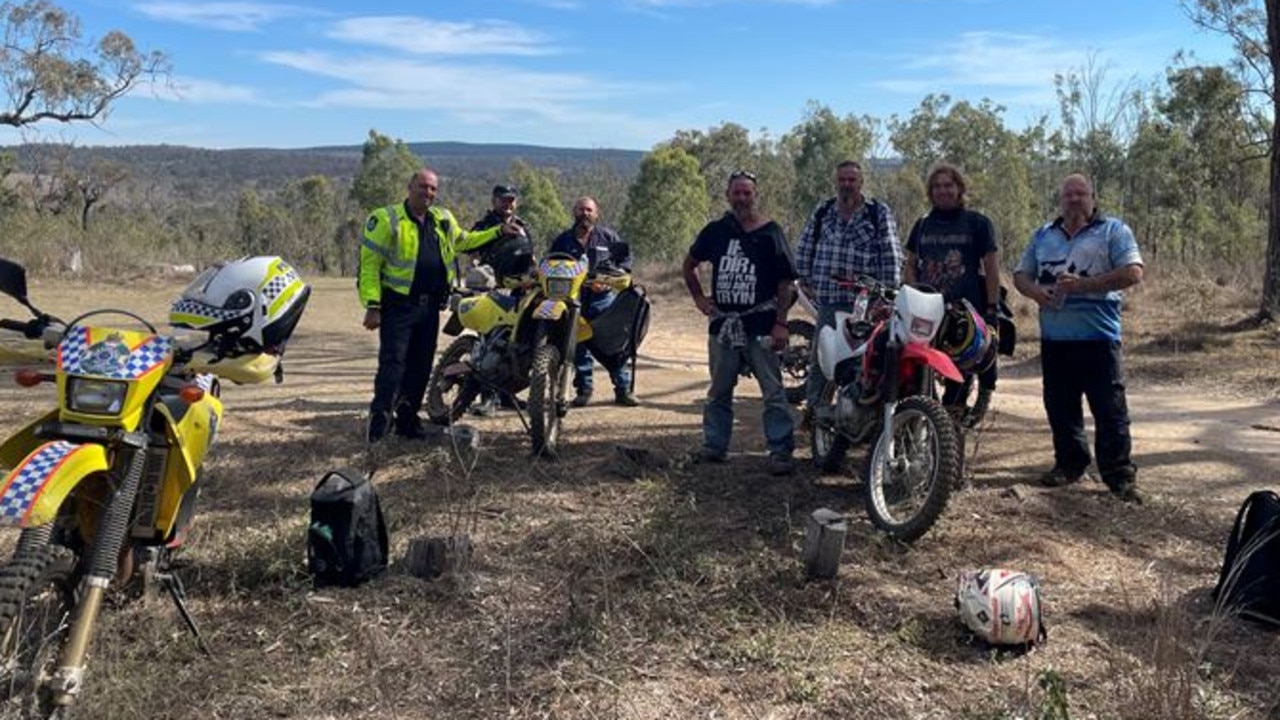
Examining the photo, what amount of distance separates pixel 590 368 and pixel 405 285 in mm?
2474

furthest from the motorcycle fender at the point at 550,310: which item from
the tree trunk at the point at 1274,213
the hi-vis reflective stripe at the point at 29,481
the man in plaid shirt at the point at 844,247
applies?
the tree trunk at the point at 1274,213

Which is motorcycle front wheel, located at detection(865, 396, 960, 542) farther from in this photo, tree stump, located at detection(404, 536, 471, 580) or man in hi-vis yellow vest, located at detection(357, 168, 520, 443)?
man in hi-vis yellow vest, located at detection(357, 168, 520, 443)

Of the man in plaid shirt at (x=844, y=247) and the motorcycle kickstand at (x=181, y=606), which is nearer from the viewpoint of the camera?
the motorcycle kickstand at (x=181, y=606)

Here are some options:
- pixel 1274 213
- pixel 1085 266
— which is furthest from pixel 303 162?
pixel 1085 266

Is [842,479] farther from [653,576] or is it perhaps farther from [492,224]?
[492,224]

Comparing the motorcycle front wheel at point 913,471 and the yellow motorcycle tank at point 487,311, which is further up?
the yellow motorcycle tank at point 487,311

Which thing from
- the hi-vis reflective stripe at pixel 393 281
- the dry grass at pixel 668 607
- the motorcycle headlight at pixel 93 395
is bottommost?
the dry grass at pixel 668 607

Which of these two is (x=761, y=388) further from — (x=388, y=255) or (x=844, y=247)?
(x=388, y=255)

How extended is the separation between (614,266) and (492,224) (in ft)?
4.59

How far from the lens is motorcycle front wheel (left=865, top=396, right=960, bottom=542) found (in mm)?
4199

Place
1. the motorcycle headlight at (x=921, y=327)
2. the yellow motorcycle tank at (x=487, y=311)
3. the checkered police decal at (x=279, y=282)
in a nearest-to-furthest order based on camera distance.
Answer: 1. the checkered police decal at (x=279, y=282)
2. the motorcycle headlight at (x=921, y=327)
3. the yellow motorcycle tank at (x=487, y=311)

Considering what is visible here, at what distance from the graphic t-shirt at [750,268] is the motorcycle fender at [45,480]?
134 inches

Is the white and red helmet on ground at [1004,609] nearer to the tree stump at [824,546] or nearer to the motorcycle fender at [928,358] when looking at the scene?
the tree stump at [824,546]

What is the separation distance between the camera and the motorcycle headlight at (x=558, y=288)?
606 centimetres
